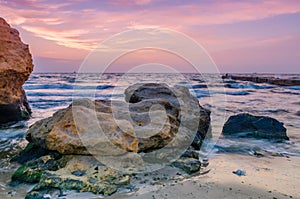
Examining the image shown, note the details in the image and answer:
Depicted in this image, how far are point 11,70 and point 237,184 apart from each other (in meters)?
6.07

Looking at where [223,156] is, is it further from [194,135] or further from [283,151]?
[283,151]

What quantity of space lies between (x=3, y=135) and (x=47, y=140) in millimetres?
3023

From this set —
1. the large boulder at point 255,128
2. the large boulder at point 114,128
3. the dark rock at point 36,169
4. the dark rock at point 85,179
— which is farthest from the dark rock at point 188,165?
the large boulder at point 255,128

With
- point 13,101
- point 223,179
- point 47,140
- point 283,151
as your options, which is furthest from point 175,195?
point 13,101

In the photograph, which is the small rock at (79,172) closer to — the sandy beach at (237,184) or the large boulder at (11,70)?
the sandy beach at (237,184)

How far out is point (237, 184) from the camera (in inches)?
132

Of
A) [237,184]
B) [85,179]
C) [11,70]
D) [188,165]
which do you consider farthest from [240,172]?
[11,70]

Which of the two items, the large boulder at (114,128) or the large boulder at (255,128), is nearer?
the large boulder at (114,128)

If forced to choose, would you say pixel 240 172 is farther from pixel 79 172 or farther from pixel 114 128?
pixel 79 172

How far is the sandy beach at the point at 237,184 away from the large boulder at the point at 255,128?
73.6 inches

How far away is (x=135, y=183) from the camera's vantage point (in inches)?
131

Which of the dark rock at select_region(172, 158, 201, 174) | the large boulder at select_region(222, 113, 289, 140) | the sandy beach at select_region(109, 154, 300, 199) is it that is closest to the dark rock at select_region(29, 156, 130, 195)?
the sandy beach at select_region(109, 154, 300, 199)

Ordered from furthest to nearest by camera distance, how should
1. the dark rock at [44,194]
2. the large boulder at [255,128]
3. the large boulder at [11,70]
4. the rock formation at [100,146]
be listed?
the large boulder at [11,70], the large boulder at [255,128], the rock formation at [100,146], the dark rock at [44,194]

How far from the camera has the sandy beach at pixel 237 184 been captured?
3.05 meters
